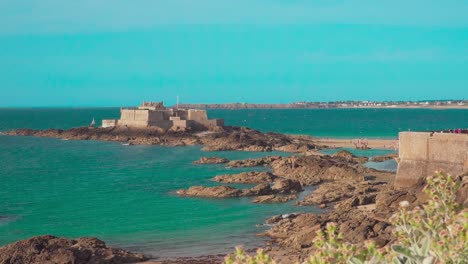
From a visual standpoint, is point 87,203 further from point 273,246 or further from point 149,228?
point 273,246

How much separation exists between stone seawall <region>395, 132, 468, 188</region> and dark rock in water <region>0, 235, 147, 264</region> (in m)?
13.3

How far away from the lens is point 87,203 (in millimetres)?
27906

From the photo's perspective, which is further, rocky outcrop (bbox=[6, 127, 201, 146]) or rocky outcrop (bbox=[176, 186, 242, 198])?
rocky outcrop (bbox=[6, 127, 201, 146])

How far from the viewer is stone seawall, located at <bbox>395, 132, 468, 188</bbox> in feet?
81.0

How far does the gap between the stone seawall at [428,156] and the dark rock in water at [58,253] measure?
43.6 feet

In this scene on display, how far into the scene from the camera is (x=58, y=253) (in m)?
16.0

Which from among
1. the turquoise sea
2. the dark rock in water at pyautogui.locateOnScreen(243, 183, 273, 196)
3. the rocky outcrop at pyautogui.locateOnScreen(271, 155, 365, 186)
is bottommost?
the turquoise sea

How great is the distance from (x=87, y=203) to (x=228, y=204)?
6432 millimetres

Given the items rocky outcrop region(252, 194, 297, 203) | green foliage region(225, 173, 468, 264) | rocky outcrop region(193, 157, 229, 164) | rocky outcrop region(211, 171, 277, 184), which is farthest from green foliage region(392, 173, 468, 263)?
rocky outcrop region(193, 157, 229, 164)

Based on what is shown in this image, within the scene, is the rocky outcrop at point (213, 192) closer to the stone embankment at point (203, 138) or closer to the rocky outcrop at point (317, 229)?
the rocky outcrop at point (317, 229)

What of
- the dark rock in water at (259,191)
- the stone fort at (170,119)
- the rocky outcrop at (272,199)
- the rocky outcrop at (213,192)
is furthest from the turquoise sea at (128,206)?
the stone fort at (170,119)

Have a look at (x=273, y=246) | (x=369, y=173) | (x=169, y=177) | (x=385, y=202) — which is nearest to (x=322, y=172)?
(x=369, y=173)

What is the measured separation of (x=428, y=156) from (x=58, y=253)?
15.8 meters

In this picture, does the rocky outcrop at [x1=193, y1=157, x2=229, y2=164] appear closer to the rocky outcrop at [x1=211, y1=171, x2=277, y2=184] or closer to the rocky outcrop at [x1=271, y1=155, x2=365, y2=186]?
the rocky outcrop at [x1=271, y1=155, x2=365, y2=186]
